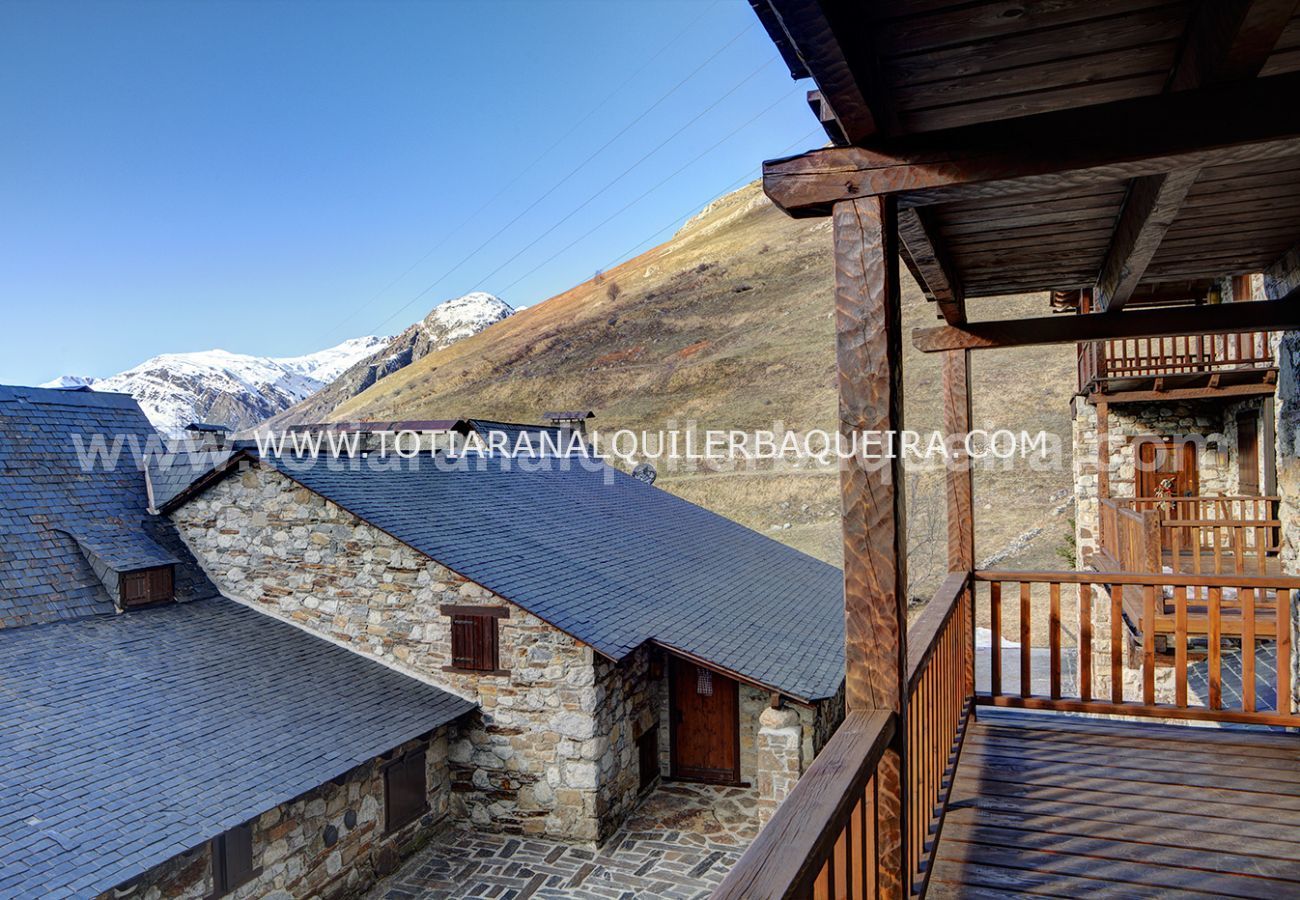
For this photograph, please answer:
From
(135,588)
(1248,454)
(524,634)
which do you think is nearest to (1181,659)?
(524,634)

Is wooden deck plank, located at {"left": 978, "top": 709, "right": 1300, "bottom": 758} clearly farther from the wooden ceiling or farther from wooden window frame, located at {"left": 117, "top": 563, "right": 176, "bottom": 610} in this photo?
wooden window frame, located at {"left": 117, "top": 563, "right": 176, "bottom": 610}

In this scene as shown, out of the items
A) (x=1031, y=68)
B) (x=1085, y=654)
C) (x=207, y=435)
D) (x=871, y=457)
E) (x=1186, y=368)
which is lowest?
(x=1085, y=654)

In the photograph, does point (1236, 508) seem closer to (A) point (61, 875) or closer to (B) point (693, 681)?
(B) point (693, 681)

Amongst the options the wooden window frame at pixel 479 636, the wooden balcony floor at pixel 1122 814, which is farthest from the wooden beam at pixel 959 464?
the wooden window frame at pixel 479 636

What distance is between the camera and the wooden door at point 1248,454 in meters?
11.5

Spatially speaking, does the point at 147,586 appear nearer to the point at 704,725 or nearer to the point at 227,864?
the point at 227,864

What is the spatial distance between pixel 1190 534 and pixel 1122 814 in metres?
8.16

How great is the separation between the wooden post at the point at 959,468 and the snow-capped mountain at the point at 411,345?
69799 mm

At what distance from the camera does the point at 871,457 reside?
208 cm

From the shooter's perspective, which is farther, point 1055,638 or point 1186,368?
point 1186,368

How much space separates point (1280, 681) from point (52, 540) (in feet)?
37.4

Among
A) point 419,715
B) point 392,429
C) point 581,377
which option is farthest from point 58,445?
point 581,377

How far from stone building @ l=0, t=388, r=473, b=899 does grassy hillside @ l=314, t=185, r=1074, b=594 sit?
16979 millimetres

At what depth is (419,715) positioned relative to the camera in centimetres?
878
